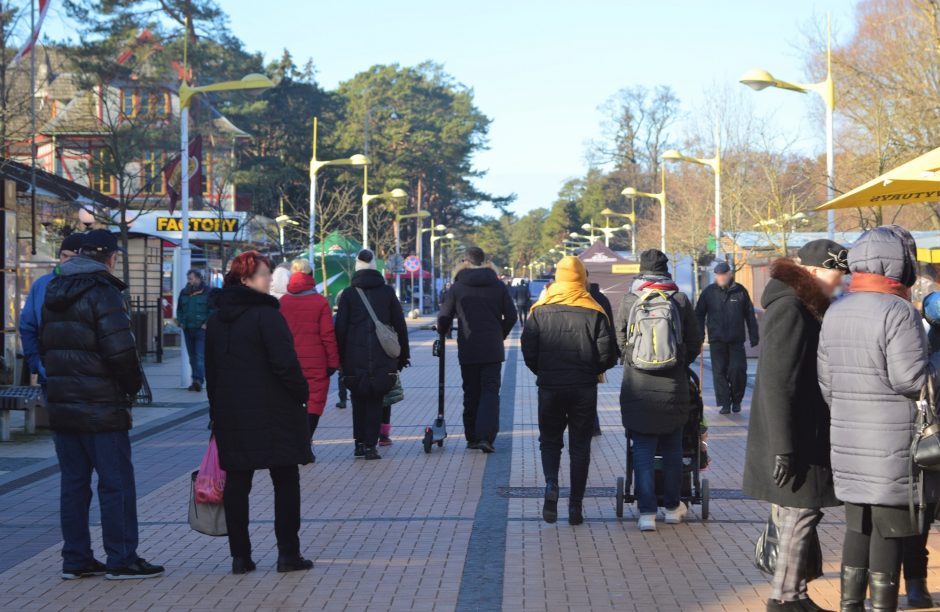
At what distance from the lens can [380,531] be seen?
26.6 ft

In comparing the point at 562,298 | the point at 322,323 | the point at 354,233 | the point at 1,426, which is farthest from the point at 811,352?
the point at 354,233

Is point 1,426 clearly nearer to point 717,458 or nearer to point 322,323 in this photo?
point 322,323

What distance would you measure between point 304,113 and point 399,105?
15676mm

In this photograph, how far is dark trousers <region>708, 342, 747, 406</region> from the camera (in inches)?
603

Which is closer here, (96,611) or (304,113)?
(96,611)

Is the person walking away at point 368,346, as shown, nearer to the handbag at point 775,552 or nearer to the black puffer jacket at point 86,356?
the black puffer jacket at point 86,356

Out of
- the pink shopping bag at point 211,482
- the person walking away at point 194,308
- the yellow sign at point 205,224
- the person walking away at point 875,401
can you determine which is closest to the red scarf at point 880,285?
the person walking away at point 875,401

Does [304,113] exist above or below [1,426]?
above

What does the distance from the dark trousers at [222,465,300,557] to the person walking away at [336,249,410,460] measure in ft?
14.1

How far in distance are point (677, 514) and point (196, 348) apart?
11.2m

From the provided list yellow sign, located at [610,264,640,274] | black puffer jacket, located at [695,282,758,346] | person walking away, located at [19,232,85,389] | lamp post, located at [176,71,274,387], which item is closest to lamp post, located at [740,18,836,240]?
black puffer jacket, located at [695,282,758,346]

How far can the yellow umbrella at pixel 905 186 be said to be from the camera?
8.71 metres

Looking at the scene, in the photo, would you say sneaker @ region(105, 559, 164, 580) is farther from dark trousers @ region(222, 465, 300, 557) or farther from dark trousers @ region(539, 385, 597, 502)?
dark trousers @ region(539, 385, 597, 502)

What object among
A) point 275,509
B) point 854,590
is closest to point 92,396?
point 275,509
